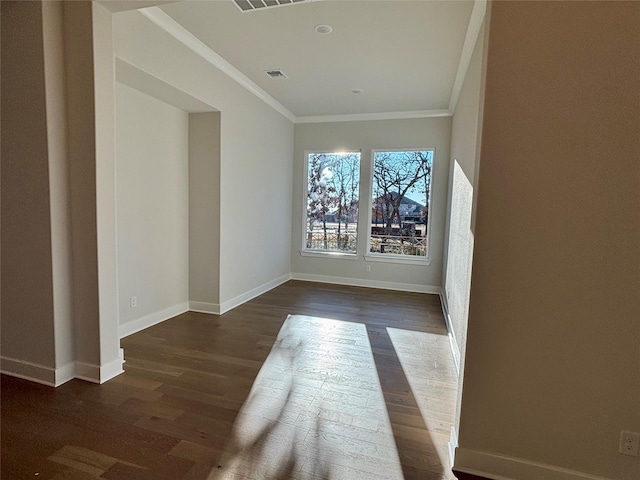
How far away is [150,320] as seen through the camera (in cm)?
361

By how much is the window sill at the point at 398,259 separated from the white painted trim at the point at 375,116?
2.34 m

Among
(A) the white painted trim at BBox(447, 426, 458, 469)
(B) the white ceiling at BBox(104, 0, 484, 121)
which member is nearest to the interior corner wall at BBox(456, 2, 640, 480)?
(A) the white painted trim at BBox(447, 426, 458, 469)

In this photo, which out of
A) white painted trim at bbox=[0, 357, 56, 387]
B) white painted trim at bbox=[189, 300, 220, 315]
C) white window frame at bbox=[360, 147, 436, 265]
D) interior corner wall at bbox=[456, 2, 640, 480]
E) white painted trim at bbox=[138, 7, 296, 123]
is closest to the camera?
interior corner wall at bbox=[456, 2, 640, 480]

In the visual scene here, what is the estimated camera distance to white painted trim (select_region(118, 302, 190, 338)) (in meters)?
3.30

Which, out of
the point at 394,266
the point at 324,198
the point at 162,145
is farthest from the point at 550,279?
the point at 324,198

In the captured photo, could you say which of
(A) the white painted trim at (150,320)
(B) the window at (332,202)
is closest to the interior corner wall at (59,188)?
(A) the white painted trim at (150,320)

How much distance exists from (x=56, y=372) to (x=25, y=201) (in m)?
1.24

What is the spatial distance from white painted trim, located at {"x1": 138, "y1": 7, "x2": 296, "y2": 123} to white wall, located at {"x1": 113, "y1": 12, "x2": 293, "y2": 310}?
0.05 m

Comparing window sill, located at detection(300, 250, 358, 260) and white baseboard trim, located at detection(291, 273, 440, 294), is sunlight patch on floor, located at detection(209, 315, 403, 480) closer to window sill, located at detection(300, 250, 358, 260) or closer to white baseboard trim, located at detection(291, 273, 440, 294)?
white baseboard trim, located at detection(291, 273, 440, 294)

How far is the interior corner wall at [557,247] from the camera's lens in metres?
1.37

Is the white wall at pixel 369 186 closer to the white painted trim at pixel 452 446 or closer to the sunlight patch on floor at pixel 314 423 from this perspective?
the sunlight patch on floor at pixel 314 423

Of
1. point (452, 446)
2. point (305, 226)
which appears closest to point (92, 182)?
point (452, 446)

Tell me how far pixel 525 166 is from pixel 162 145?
11.6ft

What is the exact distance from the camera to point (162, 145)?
3641 millimetres
